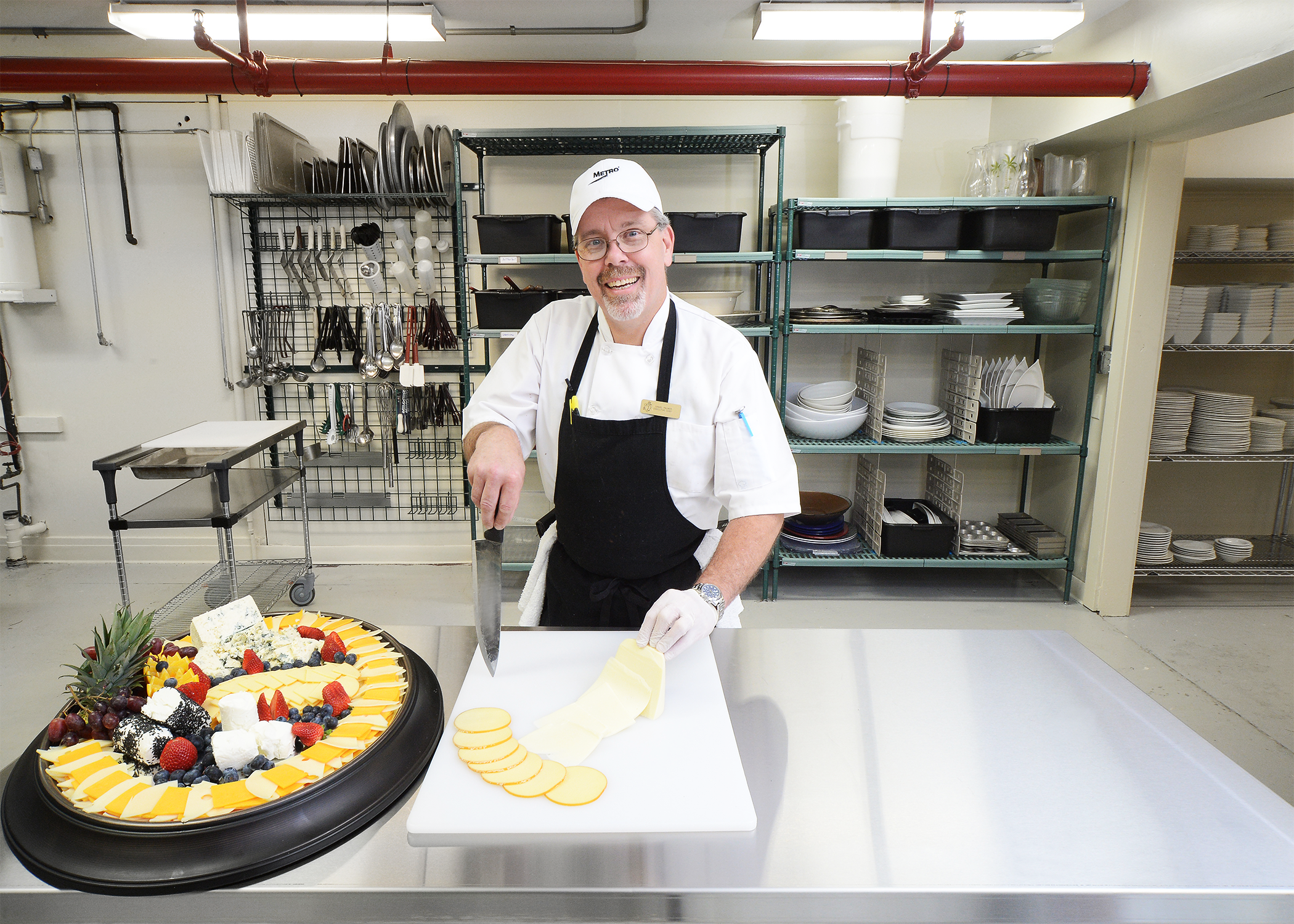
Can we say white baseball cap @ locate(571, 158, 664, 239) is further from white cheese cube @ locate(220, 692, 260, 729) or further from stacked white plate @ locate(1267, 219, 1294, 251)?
stacked white plate @ locate(1267, 219, 1294, 251)

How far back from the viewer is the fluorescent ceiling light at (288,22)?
8.94ft

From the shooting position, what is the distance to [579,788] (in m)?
0.99

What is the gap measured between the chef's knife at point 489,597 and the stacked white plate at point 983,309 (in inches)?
120

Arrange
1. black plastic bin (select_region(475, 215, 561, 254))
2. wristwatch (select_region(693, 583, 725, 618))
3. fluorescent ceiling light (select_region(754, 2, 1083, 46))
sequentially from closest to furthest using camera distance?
1. wristwatch (select_region(693, 583, 725, 618))
2. fluorescent ceiling light (select_region(754, 2, 1083, 46))
3. black plastic bin (select_region(475, 215, 561, 254))

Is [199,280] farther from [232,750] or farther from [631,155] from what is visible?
[232,750]

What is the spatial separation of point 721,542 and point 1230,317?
3.67m

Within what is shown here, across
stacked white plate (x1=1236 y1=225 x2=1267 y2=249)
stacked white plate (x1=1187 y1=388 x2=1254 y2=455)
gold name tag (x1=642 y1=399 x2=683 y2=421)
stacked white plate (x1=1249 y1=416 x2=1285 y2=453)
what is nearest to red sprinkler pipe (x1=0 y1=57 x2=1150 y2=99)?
stacked white plate (x1=1236 y1=225 x2=1267 y2=249)

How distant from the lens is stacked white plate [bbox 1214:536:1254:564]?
399 centimetres

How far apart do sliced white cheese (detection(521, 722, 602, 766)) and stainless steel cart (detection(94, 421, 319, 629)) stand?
7.57ft

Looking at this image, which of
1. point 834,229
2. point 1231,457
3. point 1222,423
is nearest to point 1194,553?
point 1231,457

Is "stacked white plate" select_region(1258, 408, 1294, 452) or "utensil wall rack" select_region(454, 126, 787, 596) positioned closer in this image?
"utensil wall rack" select_region(454, 126, 787, 596)

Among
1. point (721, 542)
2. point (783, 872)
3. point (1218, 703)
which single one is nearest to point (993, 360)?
point (1218, 703)

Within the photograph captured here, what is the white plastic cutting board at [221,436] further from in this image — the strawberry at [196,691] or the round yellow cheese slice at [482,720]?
the round yellow cheese slice at [482,720]

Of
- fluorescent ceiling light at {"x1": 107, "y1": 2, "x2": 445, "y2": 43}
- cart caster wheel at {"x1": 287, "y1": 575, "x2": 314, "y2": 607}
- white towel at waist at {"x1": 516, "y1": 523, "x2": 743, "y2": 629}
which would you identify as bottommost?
cart caster wheel at {"x1": 287, "y1": 575, "x2": 314, "y2": 607}
